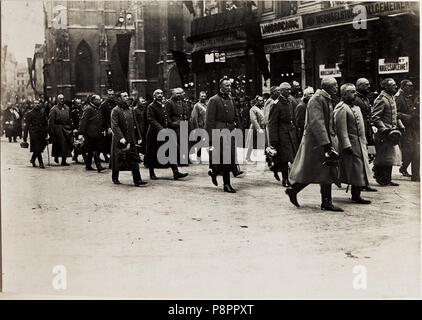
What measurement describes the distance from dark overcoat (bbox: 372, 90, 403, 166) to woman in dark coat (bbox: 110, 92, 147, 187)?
4.38m

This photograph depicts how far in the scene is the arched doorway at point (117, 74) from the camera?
36.7ft

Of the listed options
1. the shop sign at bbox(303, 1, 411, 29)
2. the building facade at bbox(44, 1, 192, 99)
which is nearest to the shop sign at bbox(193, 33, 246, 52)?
the building facade at bbox(44, 1, 192, 99)

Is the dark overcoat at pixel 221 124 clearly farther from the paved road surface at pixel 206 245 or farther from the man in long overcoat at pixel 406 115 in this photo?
the man in long overcoat at pixel 406 115

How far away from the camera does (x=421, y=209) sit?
6.76 metres

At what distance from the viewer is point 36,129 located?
1304cm

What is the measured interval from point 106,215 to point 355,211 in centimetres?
349

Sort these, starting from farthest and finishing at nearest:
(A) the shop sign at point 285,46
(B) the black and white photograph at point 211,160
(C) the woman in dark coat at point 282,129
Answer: (A) the shop sign at point 285,46 < (C) the woman in dark coat at point 282,129 < (B) the black and white photograph at point 211,160

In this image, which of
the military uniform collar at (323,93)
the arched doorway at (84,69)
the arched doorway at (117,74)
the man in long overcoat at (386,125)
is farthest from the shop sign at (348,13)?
the arched doorway at (84,69)

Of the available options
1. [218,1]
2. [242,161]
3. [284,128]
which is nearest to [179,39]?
[218,1]

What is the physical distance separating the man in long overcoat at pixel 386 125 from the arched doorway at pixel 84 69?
17.5 feet

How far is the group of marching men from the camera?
795cm

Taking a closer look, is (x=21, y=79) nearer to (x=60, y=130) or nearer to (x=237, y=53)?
(x=60, y=130)
